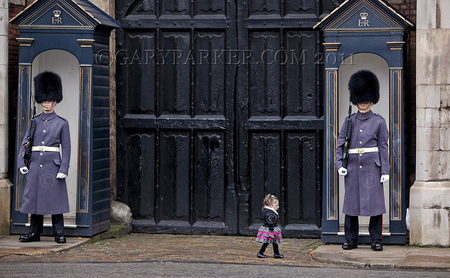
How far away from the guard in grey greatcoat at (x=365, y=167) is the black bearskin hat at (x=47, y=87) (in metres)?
3.26

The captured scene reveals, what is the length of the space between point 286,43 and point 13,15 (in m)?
3.47

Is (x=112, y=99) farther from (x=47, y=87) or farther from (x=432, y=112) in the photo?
(x=432, y=112)

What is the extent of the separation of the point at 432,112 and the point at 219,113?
2633mm

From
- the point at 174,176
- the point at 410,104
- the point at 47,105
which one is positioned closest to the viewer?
the point at 47,105

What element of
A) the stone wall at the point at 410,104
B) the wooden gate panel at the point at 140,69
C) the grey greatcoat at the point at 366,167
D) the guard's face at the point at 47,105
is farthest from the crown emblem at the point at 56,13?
the stone wall at the point at 410,104

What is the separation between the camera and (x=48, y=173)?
10297 mm

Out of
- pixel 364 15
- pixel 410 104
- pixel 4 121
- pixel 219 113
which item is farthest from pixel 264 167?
pixel 4 121

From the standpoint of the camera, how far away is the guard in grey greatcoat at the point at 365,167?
392 inches

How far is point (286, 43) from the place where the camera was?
1118 centimetres

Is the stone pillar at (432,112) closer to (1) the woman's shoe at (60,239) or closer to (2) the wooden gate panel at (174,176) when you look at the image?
(2) the wooden gate panel at (174,176)

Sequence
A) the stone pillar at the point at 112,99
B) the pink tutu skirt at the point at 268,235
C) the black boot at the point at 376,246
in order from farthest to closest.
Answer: the stone pillar at the point at 112,99 < the black boot at the point at 376,246 < the pink tutu skirt at the point at 268,235

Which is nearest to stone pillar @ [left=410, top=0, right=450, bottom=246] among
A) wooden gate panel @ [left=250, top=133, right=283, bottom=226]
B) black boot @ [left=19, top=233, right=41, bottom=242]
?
wooden gate panel @ [left=250, top=133, right=283, bottom=226]

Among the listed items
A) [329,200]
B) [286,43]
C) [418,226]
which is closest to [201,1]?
[286,43]

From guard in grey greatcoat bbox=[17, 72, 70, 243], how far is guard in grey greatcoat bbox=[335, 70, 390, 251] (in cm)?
308
